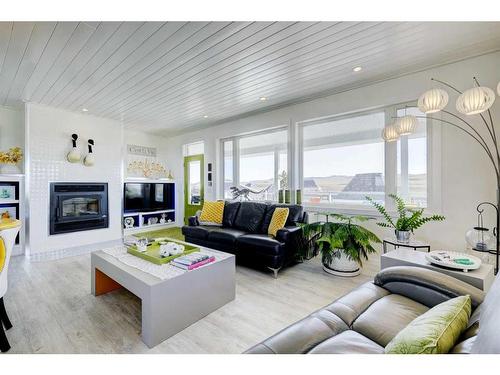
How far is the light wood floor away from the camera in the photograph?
64.0 inches

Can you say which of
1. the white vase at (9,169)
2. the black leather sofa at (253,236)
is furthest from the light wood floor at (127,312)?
the white vase at (9,169)

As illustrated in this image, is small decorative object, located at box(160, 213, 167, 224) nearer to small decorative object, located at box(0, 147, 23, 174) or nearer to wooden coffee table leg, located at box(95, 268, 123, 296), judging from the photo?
small decorative object, located at box(0, 147, 23, 174)

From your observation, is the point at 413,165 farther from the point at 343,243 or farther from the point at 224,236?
the point at 224,236

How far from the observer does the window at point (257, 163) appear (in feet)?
14.1

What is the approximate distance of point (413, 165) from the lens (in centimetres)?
294

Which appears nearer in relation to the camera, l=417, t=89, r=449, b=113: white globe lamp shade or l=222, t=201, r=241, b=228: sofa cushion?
l=417, t=89, r=449, b=113: white globe lamp shade

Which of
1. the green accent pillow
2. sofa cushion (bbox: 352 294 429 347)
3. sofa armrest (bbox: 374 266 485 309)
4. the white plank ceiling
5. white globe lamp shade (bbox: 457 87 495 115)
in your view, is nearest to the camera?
the green accent pillow

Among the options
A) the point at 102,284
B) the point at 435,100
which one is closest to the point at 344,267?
the point at 435,100

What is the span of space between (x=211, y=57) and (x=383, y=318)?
104 inches

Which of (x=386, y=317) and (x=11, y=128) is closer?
(x=386, y=317)

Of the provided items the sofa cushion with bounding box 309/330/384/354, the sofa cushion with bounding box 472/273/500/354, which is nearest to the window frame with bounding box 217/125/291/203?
the sofa cushion with bounding box 309/330/384/354

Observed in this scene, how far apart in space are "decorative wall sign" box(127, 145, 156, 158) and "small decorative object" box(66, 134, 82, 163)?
56.2 inches

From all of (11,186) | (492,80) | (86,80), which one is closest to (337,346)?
(492,80)

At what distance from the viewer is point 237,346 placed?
1604 mm
